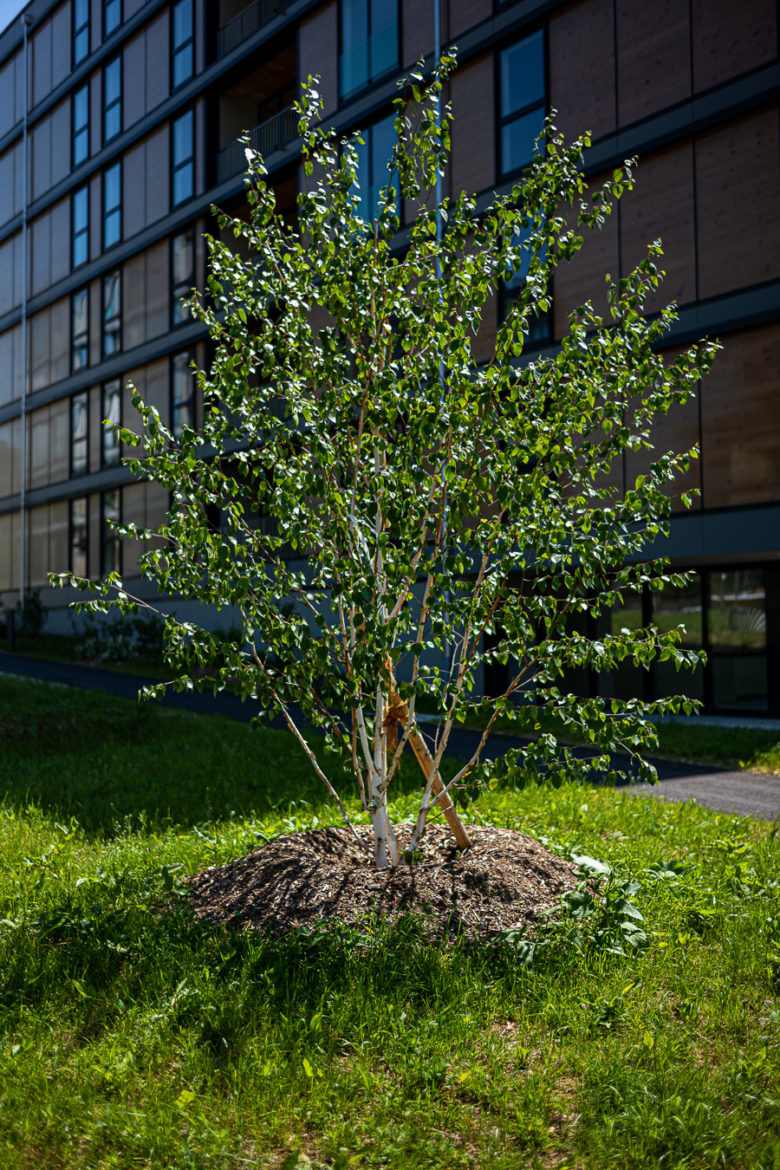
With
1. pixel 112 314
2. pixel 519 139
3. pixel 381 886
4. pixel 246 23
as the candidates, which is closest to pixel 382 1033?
pixel 381 886

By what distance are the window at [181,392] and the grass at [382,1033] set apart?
932 inches

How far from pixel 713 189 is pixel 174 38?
20.7 meters

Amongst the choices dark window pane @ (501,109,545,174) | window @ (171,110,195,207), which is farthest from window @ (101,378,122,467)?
dark window pane @ (501,109,545,174)

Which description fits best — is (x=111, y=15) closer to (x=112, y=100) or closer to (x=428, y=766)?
(x=112, y=100)

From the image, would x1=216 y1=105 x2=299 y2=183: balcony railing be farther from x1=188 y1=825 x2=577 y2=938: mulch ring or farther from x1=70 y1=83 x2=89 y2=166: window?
x1=188 y1=825 x2=577 y2=938: mulch ring

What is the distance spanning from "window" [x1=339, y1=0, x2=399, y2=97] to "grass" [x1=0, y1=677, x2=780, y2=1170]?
21262 millimetres

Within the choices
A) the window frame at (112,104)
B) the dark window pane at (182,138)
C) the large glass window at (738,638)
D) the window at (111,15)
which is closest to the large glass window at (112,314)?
the dark window pane at (182,138)

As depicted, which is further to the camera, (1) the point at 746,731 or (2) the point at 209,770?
(1) the point at 746,731

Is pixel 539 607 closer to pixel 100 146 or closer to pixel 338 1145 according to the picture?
pixel 338 1145

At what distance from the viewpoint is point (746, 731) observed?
1430cm

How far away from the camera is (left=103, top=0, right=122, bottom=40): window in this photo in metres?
33.3

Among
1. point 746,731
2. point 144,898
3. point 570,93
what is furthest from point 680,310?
point 144,898

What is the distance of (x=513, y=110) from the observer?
789 inches

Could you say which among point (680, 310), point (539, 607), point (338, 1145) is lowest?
point (338, 1145)
